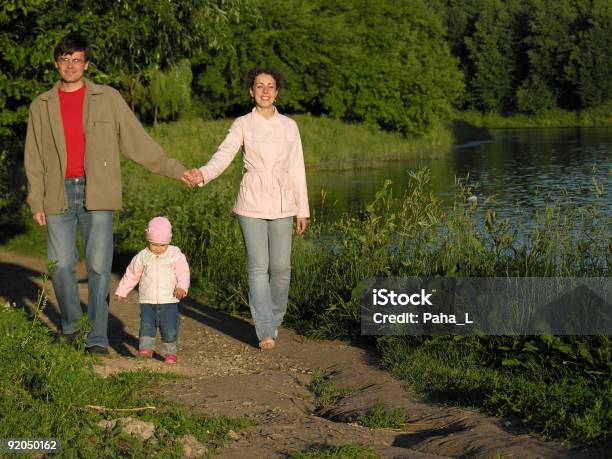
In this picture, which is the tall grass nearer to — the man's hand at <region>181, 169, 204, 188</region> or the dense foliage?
the man's hand at <region>181, 169, 204, 188</region>

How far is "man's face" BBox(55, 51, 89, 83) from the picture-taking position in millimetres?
7652

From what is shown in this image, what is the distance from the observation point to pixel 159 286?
789 cm

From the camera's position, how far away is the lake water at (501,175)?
22.3 metres

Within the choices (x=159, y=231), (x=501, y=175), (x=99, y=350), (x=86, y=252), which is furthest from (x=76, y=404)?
(x=501, y=175)

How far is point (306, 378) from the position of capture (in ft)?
25.7

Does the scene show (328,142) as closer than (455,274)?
No

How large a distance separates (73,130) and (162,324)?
1.53 metres

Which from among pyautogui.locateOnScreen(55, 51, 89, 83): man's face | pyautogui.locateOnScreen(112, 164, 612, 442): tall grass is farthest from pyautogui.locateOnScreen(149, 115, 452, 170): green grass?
pyautogui.locateOnScreen(55, 51, 89, 83): man's face

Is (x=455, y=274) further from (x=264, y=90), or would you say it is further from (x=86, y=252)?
(x=86, y=252)

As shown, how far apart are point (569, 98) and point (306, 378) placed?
8613 cm

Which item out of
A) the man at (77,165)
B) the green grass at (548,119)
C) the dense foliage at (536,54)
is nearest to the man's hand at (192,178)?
the man at (77,165)

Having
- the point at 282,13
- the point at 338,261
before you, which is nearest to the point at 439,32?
the point at 282,13

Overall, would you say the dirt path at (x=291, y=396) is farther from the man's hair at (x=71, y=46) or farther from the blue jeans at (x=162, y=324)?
the man's hair at (x=71, y=46)

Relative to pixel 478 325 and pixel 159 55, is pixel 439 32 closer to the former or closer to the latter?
pixel 159 55
